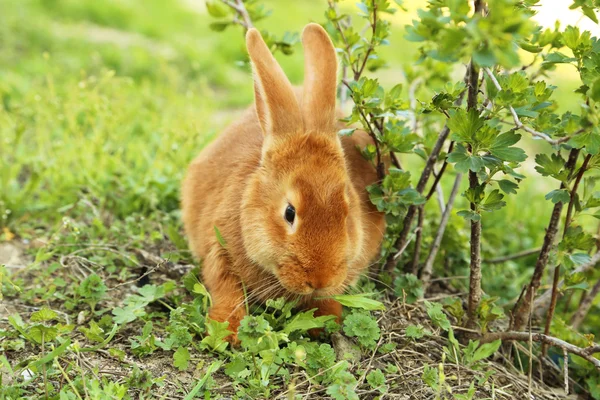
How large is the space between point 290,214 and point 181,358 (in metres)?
0.74

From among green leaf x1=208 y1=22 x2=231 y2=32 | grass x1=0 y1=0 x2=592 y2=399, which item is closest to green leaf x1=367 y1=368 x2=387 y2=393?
grass x1=0 y1=0 x2=592 y2=399

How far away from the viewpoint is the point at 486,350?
2.95 metres

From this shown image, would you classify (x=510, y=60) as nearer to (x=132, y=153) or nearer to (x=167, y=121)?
(x=132, y=153)

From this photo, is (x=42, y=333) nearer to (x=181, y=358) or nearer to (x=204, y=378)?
(x=181, y=358)

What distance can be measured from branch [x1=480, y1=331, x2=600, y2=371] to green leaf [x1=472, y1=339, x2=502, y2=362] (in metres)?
0.10

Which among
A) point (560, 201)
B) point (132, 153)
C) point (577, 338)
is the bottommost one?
point (132, 153)

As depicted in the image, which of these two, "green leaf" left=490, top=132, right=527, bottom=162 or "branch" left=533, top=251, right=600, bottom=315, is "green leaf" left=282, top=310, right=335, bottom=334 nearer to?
"green leaf" left=490, top=132, right=527, bottom=162

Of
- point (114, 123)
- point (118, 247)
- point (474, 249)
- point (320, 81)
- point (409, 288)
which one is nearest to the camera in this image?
point (474, 249)

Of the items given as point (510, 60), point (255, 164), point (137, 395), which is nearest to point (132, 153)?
point (255, 164)

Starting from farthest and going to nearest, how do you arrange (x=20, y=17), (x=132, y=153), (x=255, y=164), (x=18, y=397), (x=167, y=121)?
(x=20, y=17) → (x=167, y=121) → (x=132, y=153) → (x=255, y=164) → (x=18, y=397)

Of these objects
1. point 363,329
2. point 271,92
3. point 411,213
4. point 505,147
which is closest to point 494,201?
point 505,147

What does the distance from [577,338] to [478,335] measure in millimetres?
524

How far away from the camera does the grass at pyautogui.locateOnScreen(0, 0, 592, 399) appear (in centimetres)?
265

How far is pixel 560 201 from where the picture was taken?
2846mm
